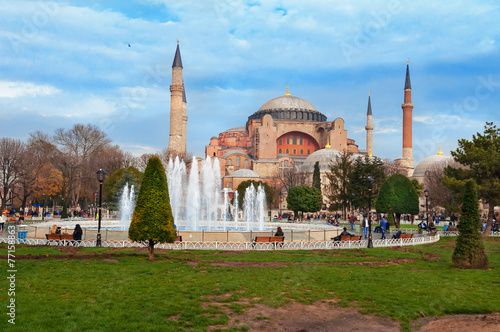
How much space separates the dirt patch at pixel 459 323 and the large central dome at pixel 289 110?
6587cm

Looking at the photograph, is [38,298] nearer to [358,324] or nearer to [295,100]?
[358,324]

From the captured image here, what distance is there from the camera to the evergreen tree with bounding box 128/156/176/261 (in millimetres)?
9828

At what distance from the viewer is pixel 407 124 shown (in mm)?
58750

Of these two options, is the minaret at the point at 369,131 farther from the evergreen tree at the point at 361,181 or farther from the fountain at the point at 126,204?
the fountain at the point at 126,204

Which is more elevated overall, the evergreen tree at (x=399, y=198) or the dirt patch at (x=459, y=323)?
the evergreen tree at (x=399, y=198)

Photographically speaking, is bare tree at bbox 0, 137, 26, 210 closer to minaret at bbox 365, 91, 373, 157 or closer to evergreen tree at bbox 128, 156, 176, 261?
evergreen tree at bbox 128, 156, 176, 261

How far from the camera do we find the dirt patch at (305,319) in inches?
207

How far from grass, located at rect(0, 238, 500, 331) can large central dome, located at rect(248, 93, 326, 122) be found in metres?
62.1

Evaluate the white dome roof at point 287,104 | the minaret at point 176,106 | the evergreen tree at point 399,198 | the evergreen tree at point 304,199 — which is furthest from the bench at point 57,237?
the white dome roof at point 287,104

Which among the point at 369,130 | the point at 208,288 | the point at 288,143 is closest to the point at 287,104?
the point at 288,143

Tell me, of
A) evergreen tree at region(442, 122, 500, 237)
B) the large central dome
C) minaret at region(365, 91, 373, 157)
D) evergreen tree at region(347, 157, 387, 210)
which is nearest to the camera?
evergreen tree at region(442, 122, 500, 237)

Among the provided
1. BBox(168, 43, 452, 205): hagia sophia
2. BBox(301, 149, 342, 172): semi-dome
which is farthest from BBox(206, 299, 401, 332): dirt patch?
BBox(301, 149, 342, 172): semi-dome

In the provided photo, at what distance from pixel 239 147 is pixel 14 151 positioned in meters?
39.6

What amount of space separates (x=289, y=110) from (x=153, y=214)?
63759mm
